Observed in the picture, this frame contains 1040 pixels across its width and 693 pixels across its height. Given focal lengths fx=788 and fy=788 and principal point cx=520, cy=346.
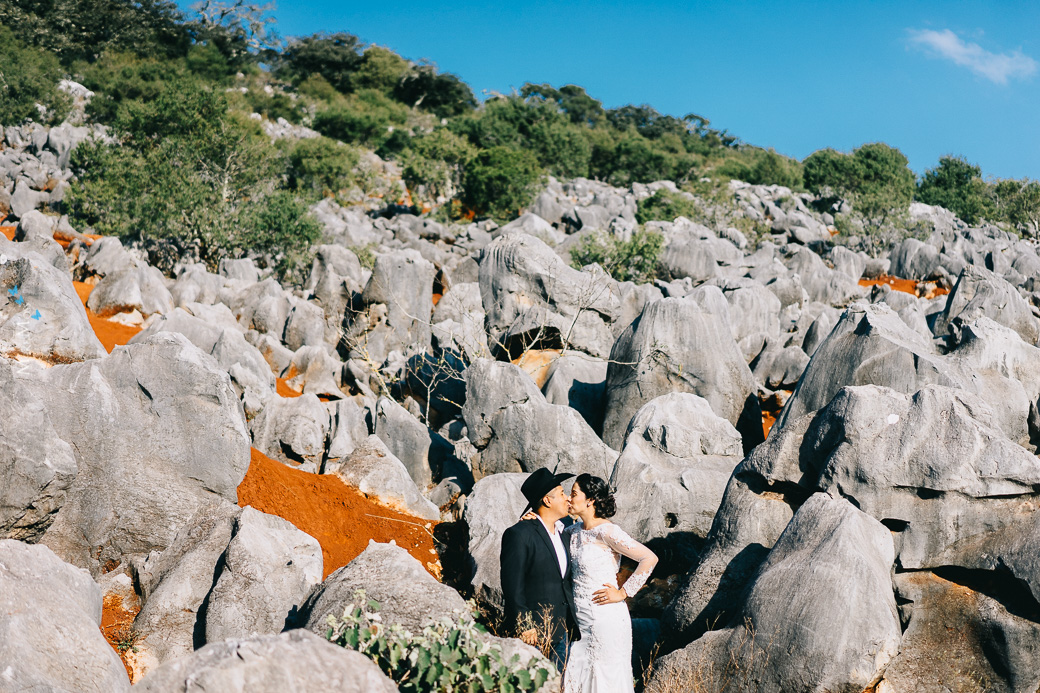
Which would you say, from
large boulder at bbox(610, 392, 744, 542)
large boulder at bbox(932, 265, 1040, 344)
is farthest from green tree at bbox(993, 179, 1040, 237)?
large boulder at bbox(610, 392, 744, 542)

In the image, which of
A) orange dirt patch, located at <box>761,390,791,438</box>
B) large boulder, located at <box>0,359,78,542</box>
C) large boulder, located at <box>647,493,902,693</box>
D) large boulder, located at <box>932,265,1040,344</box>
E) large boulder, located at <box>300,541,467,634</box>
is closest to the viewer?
large boulder, located at <box>647,493,902,693</box>

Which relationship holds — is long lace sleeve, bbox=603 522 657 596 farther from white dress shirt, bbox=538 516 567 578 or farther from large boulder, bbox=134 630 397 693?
large boulder, bbox=134 630 397 693

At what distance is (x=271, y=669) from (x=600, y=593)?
226cm

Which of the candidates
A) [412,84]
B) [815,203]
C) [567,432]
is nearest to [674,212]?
[815,203]

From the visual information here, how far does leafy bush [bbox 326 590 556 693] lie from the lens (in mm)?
4648

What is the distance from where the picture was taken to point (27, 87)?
41.0 metres

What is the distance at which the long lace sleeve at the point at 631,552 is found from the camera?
207 inches

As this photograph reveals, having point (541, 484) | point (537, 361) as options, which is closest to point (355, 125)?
point (537, 361)

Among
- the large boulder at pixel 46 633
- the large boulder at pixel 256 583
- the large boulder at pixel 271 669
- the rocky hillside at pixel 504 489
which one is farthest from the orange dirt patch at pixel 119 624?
the large boulder at pixel 271 669

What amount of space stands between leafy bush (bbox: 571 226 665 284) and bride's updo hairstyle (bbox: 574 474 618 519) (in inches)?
888

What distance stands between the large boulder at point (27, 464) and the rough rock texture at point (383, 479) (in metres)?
4.36

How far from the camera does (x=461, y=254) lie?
3225 cm

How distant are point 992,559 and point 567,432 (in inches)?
248

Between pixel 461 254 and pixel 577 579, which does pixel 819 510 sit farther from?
pixel 461 254
